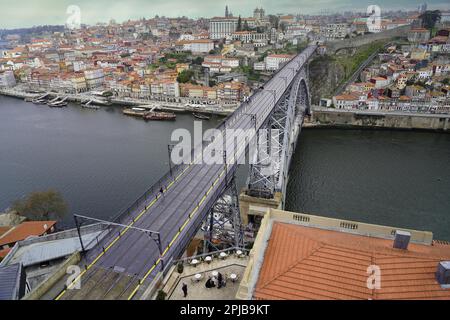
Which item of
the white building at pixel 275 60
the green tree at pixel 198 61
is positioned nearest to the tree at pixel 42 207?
the white building at pixel 275 60

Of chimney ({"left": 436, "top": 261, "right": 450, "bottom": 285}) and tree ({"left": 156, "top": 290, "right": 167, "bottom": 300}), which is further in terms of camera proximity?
tree ({"left": 156, "top": 290, "right": 167, "bottom": 300})

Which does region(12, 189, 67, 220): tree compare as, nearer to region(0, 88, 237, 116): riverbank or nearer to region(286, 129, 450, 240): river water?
region(286, 129, 450, 240): river water

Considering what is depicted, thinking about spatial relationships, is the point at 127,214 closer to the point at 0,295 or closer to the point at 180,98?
the point at 0,295

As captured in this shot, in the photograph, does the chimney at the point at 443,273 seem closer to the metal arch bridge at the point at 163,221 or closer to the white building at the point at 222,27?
the metal arch bridge at the point at 163,221

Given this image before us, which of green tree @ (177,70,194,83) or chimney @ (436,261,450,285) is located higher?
green tree @ (177,70,194,83)

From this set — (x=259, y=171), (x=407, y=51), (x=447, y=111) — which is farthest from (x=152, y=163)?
(x=407, y=51)

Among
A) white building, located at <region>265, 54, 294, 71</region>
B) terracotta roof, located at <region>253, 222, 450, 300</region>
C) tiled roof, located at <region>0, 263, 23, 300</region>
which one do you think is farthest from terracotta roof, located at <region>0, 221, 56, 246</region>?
white building, located at <region>265, 54, 294, 71</region>
